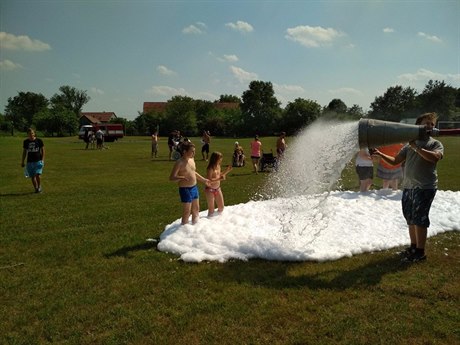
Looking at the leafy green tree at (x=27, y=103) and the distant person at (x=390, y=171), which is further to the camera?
the leafy green tree at (x=27, y=103)

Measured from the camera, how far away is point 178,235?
742cm

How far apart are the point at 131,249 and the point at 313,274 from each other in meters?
3.43

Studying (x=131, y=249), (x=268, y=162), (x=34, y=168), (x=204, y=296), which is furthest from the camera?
(x=268, y=162)

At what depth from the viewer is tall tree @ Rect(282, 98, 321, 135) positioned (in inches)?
3243

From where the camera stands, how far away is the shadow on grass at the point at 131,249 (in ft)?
22.6

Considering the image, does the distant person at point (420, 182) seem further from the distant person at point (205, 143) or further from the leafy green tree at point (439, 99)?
the leafy green tree at point (439, 99)

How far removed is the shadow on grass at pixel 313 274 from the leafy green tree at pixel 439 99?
9372 cm

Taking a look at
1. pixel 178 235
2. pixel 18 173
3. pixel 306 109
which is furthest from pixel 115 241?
pixel 306 109

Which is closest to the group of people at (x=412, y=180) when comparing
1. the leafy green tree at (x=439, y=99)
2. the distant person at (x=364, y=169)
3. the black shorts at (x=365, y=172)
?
the distant person at (x=364, y=169)

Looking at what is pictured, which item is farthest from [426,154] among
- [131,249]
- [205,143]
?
[205,143]

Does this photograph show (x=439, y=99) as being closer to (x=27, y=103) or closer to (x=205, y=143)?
(x=205, y=143)

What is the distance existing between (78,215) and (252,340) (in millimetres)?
7461

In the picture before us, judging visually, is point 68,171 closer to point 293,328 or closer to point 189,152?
point 189,152

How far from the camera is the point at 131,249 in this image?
7211 mm
